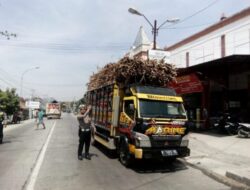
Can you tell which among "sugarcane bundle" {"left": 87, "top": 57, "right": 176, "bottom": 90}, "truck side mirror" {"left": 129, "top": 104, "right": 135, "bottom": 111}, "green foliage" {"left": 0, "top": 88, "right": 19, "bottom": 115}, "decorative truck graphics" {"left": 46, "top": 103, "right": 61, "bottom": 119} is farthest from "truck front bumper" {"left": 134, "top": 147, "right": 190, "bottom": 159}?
"decorative truck graphics" {"left": 46, "top": 103, "right": 61, "bottom": 119}

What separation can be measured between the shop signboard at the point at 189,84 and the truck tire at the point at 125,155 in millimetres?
10557

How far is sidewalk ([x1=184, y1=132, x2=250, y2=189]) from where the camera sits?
9656 millimetres

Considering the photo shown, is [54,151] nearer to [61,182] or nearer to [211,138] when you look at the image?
[61,182]

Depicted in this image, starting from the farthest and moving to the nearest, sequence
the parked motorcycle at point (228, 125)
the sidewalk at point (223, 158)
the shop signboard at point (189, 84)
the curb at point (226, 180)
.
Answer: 1. the shop signboard at point (189, 84)
2. the parked motorcycle at point (228, 125)
3. the sidewalk at point (223, 158)
4. the curb at point (226, 180)

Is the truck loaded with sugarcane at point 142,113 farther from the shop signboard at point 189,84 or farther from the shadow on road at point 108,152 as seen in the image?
the shop signboard at point 189,84

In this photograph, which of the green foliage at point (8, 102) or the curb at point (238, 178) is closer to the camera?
the curb at point (238, 178)

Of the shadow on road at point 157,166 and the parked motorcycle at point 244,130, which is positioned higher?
the parked motorcycle at point 244,130

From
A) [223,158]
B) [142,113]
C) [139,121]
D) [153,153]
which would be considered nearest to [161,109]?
[142,113]

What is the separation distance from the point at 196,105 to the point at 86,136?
50.9 feet

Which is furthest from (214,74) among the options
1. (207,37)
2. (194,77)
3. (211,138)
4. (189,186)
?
(189,186)

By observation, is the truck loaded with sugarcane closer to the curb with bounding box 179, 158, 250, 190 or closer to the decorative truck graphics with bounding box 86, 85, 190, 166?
the decorative truck graphics with bounding box 86, 85, 190, 166

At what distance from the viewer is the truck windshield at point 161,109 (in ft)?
38.2

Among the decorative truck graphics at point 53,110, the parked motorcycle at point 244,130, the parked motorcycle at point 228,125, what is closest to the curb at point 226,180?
→ the parked motorcycle at point 244,130

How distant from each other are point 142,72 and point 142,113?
6.53ft
